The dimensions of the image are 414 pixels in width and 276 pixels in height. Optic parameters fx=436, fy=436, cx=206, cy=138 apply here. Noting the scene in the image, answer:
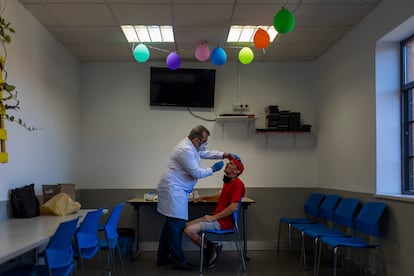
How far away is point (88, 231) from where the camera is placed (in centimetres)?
367

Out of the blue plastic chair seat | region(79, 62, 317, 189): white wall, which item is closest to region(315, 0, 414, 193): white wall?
region(79, 62, 317, 189): white wall

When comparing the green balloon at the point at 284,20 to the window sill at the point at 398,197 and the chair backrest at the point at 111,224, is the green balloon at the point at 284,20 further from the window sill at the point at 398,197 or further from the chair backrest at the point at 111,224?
the chair backrest at the point at 111,224

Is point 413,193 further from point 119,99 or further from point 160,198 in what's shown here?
point 119,99

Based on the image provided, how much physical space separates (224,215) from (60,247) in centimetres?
228

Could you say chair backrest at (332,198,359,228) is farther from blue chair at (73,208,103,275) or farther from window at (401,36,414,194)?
blue chair at (73,208,103,275)

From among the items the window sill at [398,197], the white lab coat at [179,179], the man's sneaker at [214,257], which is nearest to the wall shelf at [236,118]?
the white lab coat at [179,179]

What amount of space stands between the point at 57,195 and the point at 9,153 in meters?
0.65

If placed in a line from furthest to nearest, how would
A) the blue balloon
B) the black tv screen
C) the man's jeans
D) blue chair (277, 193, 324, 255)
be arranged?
the black tv screen
blue chair (277, 193, 324, 255)
the blue balloon
the man's jeans

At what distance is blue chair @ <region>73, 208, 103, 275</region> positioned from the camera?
3.55 m

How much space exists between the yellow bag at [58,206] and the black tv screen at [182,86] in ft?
8.03

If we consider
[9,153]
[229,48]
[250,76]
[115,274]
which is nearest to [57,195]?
[9,153]

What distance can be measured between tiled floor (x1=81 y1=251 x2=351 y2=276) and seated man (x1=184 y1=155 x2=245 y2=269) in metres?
0.25

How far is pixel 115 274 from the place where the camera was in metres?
4.80

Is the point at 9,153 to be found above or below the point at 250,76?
below
